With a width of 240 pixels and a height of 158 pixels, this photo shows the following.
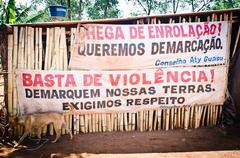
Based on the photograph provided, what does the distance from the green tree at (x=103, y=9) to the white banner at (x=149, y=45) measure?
71.3 feet

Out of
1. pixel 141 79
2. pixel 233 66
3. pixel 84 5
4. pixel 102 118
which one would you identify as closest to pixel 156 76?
pixel 141 79

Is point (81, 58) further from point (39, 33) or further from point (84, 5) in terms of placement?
point (84, 5)

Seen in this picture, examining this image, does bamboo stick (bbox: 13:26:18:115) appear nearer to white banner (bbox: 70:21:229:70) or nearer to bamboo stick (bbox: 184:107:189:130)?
white banner (bbox: 70:21:229:70)

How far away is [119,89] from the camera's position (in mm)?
6105

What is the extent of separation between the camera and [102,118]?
6234mm

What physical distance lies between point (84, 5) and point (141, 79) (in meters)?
24.9

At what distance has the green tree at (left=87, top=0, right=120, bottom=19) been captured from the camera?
26844mm

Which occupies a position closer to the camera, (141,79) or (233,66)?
(141,79)

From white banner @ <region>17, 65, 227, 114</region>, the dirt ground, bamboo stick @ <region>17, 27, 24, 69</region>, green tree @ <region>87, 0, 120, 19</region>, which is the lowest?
the dirt ground

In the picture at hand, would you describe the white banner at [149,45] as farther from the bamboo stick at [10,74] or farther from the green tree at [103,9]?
Result: the green tree at [103,9]

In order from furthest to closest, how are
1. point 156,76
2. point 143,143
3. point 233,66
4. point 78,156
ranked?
1. point 233,66
2. point 156,76
3. point 143,143
4. point 78,156

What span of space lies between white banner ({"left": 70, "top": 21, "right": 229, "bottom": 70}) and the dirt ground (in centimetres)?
162

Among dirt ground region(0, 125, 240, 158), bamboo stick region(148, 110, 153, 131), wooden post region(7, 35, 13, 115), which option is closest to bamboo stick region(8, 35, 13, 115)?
wooden post region(7, 35, 13, 115)

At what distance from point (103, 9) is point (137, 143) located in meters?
23.5
